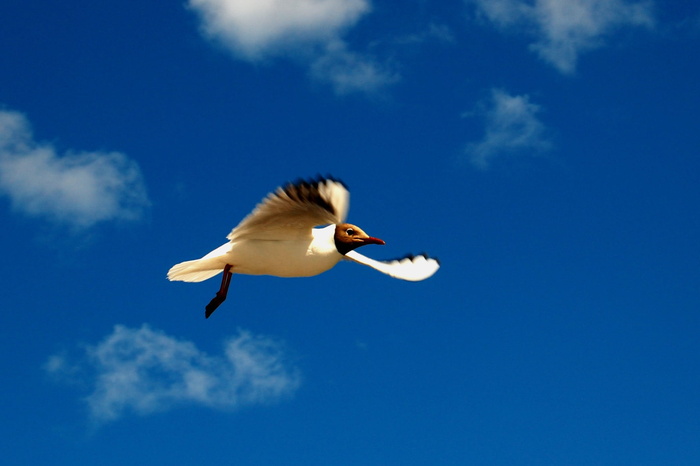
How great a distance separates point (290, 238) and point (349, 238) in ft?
2.49

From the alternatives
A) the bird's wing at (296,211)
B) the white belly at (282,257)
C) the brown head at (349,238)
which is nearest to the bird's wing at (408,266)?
the brown head at (349,238)

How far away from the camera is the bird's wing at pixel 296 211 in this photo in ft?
31.3

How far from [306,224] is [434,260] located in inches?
167

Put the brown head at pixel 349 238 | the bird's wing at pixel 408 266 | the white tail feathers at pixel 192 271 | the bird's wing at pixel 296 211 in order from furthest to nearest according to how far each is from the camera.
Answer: the bird's wing at pixel 408 266 < the white tail feathers at pixel 192 271 < the brown head at pixel 349 238 < the bird's wing at pixel 296 211

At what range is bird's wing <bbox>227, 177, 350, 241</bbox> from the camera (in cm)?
955

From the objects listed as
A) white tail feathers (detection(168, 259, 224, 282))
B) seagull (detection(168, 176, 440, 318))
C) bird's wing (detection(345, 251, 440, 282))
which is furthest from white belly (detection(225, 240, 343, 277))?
bird's wing (detection(345, 251, 440, 282))

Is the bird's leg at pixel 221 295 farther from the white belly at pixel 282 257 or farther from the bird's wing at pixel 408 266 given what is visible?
the bird's wing at pixel 408 266

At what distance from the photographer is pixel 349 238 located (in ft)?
34.9

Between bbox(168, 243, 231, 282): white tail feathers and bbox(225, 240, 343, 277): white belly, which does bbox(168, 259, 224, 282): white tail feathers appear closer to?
bbox(168, 243, 231, 282): white tail feathers

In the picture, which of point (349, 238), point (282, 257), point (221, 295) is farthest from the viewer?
point (221, 295)

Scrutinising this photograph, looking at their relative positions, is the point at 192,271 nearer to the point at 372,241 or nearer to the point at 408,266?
the point at 372,241

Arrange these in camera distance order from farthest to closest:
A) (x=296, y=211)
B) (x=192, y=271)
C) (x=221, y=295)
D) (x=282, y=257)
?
(x=192, y=271) < (x=221, y=295) < (x=282, y=257) < (x=296, y=211)

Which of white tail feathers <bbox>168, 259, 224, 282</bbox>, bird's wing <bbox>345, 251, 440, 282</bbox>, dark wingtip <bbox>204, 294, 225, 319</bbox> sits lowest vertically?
dark wingtip <bbox>204, 294, 225, 319</bbox>

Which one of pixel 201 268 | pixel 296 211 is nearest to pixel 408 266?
pixel 201 268
